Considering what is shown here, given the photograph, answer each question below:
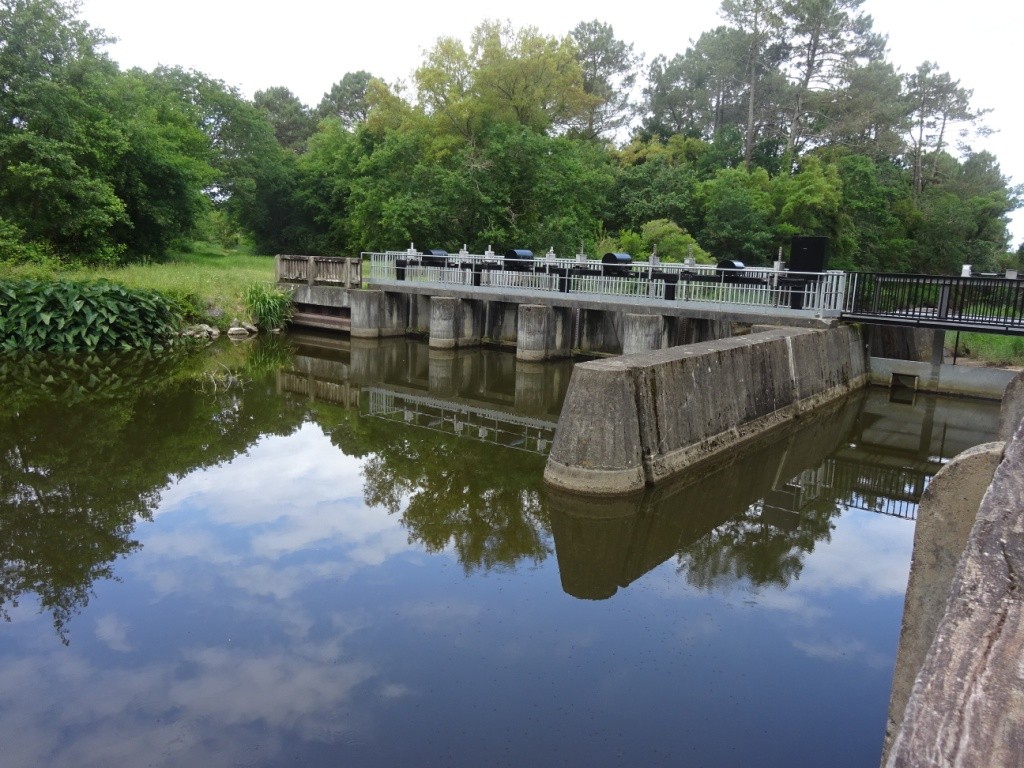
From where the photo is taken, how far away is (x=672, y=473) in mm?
9883

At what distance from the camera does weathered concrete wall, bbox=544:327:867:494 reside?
29.8ft

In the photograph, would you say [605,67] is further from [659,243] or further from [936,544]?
[936,544]

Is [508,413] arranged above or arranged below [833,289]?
below

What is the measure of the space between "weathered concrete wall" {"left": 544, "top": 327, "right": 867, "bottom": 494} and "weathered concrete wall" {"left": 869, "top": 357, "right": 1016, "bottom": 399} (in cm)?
482

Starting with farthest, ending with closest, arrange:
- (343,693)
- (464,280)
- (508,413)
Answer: (464,280) < (508,413) < (343,693)

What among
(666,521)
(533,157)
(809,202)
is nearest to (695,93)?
(809,202)

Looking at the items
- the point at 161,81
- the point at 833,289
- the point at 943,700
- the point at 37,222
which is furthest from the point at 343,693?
the point at 161,81

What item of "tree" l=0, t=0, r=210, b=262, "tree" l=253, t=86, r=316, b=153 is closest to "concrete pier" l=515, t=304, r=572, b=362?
"tree" l=0, t=0, r=210, b=262

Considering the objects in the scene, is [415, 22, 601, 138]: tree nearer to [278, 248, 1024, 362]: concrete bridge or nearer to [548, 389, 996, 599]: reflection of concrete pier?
[278, 248, 1024, 362]: concrete bridge

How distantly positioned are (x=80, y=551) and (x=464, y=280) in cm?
1583

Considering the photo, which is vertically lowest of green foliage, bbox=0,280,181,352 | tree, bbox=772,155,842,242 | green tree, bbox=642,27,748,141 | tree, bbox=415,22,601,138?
green foliage, bbox=0,280,181,352

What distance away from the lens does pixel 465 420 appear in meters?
14.1

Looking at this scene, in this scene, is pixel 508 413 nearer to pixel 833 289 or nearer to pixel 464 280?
pixel 833 289

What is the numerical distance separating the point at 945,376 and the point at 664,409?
9.84 meters
